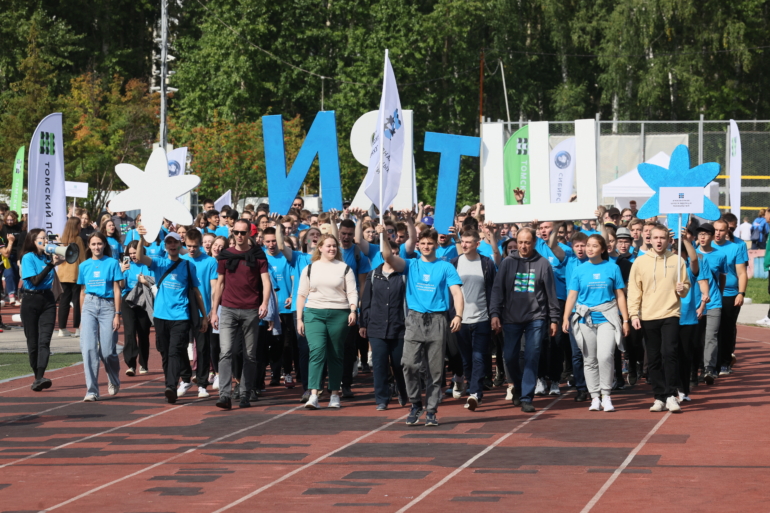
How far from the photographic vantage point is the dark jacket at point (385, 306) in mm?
11531

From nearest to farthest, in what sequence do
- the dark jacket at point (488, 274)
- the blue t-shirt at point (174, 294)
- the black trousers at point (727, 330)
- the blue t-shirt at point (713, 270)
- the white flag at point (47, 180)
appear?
the dark jacket at point (488, 274), the blue t-shirt at point (174, 294), the blue t-shirt at point (713, 270), the black trousers at point (727, 330), the white flag at point (47, 180)

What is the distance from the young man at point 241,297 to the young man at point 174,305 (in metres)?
0.50

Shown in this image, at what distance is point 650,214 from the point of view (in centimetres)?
1227

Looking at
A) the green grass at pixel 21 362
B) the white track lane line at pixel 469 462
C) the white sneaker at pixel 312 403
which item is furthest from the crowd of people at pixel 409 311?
the green grass at pixel 21 362

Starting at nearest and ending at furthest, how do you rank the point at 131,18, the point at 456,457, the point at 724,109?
the point at 456,457, the point at 724,109, the point at 131,18

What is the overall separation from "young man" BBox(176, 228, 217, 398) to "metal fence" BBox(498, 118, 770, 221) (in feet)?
61.8

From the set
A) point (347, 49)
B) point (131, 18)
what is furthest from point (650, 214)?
point (131, 18)

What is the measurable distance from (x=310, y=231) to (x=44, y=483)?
5494 mm

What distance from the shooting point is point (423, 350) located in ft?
36.1

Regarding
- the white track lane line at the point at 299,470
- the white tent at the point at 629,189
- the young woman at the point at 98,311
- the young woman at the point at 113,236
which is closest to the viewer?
the white track lane line at the point at 299,470

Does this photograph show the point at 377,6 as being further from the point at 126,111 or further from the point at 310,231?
the point at 310,231

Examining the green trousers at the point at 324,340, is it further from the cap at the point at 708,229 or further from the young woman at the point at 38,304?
the cap at the point at 708,229

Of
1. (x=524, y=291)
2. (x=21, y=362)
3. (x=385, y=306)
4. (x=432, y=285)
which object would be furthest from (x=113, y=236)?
(x=524, y=291)

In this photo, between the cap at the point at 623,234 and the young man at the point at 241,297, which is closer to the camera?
the young man at the point at 241,297
